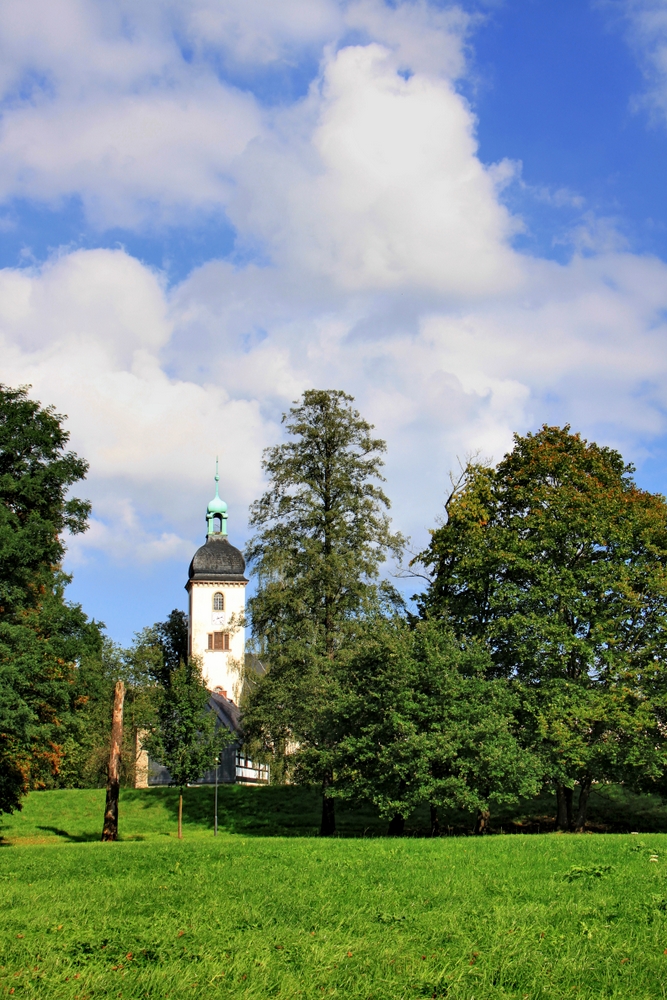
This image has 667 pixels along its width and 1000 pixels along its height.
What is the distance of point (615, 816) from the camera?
123 ft

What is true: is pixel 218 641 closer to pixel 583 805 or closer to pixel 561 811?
pixel 561 811

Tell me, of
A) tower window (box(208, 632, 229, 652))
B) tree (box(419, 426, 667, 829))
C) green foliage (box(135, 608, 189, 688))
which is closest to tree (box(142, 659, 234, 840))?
tree (box(419, 426, 667, 829))

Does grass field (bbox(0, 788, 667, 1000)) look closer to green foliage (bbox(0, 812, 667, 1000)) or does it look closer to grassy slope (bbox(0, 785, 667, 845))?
green foliage (bbox(0, 812, 667, 1000))

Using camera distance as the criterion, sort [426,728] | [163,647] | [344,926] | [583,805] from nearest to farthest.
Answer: [344,926], [426,728], [583,805], [163,647]

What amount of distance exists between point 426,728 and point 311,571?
26.6 feet

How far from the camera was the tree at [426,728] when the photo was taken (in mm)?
27797

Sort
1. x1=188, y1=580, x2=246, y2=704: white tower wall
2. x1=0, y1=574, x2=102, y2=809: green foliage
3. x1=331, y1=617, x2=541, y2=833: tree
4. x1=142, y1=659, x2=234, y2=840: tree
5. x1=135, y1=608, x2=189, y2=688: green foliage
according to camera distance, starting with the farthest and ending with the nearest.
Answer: x1=188, y1=580, x2=246, y2=704: white tower wall → x1=135, y1=608, x2=189, y2=688: green foliage → x1=142, y1=659, x2=234, y2=840: tree → x1=331, y1=617, x2=541, y2=833: tree → x1=0, y1=574, x2=102, y2=809: green foliage

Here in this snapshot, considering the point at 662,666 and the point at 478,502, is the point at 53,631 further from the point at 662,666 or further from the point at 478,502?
the point at 662,666

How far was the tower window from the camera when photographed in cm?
8881

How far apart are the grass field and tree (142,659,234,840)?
56.7 ft

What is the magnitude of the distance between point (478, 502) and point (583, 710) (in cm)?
880

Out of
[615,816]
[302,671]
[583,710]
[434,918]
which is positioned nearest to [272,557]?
[302,671]

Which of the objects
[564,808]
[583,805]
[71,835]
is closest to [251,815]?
[71,835]

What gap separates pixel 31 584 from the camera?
31453 millimetres
